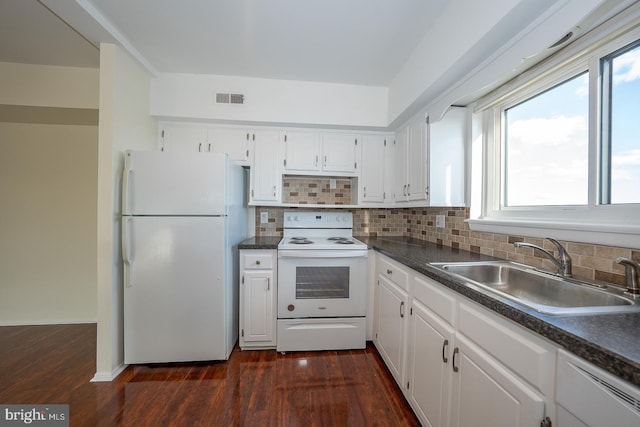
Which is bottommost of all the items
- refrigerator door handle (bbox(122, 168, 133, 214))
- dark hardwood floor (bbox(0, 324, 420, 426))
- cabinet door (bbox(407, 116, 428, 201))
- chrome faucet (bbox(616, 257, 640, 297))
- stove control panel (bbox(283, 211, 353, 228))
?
dark hardwood floor (bbox(0, 324, 420, 426))

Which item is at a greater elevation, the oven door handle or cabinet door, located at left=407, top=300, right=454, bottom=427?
the oven door handle

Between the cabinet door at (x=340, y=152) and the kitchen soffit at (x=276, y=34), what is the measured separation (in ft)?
1.89

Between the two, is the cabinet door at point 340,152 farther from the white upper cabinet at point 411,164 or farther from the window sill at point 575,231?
the window sill at point 575,231

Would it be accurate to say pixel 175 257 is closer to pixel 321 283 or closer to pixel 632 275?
pixel 321 283

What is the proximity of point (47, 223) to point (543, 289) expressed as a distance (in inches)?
167

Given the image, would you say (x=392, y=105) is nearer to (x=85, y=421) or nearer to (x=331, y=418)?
(x=331, y=418)

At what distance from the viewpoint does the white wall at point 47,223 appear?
99.2 inches

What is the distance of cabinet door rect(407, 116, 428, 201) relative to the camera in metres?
2.04

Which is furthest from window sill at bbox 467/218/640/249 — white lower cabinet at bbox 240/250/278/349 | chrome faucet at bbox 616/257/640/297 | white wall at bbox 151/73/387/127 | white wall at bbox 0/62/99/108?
white wall at bbox 0/62/99/108

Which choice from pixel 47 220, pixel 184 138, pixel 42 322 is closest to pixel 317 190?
pixel 184 138

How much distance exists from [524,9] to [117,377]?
129 inches

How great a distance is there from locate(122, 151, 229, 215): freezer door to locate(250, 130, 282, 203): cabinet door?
0.59 m

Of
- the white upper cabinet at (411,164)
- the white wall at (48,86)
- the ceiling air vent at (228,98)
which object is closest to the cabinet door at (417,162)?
the white upper cabinet at (411,164)

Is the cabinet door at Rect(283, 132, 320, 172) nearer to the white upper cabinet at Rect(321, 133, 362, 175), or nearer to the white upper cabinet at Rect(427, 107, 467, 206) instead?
the white upper cabinet at Rect(321, 133, 362, 175)
